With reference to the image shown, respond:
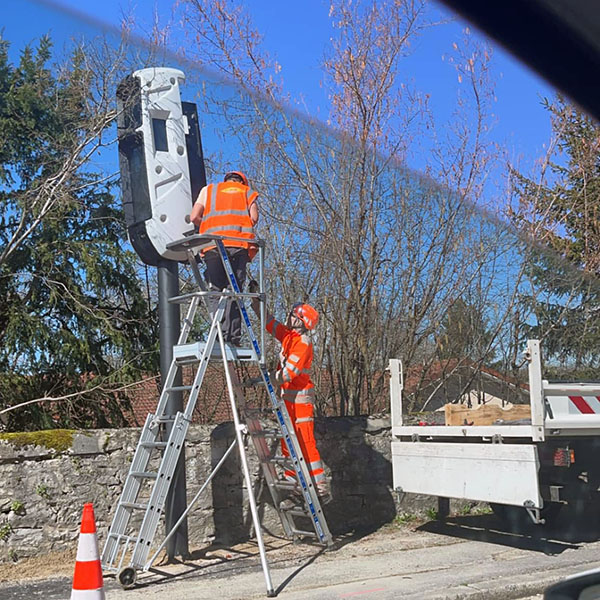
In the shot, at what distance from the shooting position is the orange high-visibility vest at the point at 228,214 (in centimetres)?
739

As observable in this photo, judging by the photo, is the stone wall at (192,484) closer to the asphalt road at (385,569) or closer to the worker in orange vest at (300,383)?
the asphalt road at (385,569)

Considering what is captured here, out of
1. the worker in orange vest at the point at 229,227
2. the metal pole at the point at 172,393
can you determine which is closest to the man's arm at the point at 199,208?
the worker in orange vest at the point at 229,227

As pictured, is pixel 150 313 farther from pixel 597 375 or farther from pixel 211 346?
pixel 597 375

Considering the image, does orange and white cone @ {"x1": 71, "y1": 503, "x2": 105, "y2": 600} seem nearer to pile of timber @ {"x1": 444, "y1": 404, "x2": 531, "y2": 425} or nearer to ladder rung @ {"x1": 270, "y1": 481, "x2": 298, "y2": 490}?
ladder rung @ {"x1": 270, "y1": 481, "x2": 298, "y2": 490}

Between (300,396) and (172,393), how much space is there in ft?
4.13

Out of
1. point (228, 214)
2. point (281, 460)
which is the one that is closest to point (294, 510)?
point (281, 460)

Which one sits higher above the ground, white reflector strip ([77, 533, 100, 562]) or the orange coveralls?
the orange coveralls

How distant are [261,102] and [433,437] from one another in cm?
449

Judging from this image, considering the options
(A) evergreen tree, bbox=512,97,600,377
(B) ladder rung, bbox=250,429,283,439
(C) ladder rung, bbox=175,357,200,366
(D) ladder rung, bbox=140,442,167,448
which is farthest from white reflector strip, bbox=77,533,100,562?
(A) evergreen tree, bbox=512,97,600,377

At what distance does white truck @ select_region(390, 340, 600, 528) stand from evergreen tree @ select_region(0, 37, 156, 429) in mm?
3402

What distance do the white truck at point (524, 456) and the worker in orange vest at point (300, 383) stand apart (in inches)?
41.2

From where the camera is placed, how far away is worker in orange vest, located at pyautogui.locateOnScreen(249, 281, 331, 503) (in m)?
7.84

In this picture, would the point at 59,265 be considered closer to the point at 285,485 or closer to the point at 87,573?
the point at 285,485

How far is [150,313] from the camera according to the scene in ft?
32.4
